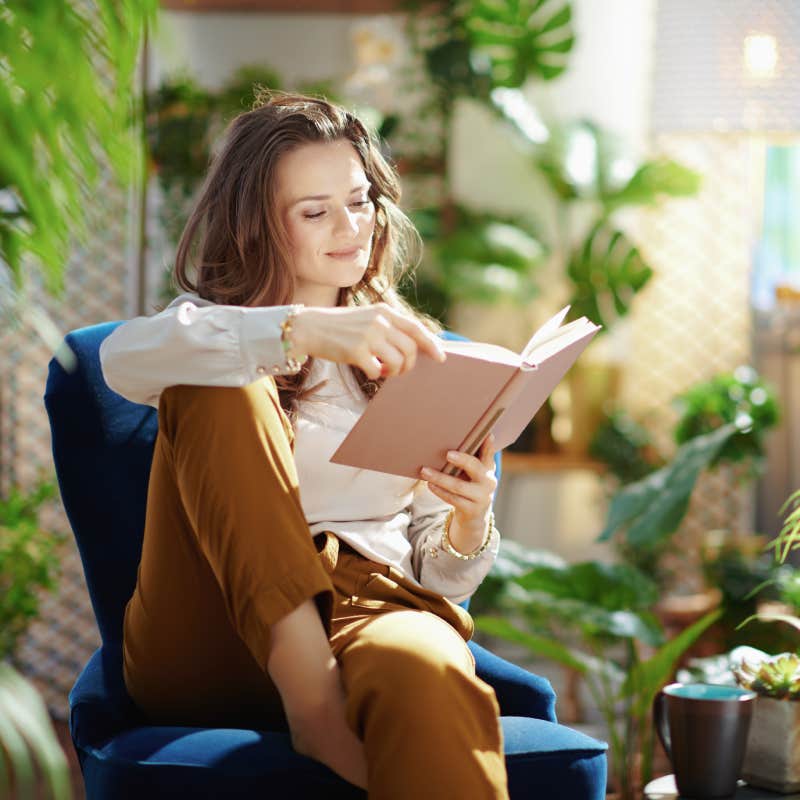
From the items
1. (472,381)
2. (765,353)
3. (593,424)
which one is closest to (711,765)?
(472,381)

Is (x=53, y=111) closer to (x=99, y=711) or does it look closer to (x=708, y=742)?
(x=99, y=711)

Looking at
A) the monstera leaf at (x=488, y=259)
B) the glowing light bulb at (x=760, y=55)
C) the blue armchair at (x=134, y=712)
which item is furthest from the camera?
the monstera leaf at (x=488, y=259)

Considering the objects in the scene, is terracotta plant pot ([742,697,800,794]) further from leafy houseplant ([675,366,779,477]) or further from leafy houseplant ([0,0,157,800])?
leafy houseplant ([675,366,779,477])

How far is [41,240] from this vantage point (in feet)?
2.41

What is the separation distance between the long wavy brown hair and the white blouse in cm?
5

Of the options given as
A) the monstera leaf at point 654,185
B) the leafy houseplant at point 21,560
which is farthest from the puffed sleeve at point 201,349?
the monstera leaf at point 654,185

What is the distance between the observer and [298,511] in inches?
49.8

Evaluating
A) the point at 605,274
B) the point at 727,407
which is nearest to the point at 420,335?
the point at 727,407

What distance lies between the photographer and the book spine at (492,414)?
1.33m

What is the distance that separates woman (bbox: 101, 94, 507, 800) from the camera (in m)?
1.19

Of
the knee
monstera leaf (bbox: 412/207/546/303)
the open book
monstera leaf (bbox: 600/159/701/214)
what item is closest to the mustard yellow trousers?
the knee

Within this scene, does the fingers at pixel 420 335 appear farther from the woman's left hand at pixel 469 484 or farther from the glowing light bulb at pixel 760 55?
the glowing light bulb at pixel 760 55

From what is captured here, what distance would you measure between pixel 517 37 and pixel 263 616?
105 inches

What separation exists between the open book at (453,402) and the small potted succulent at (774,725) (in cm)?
43
